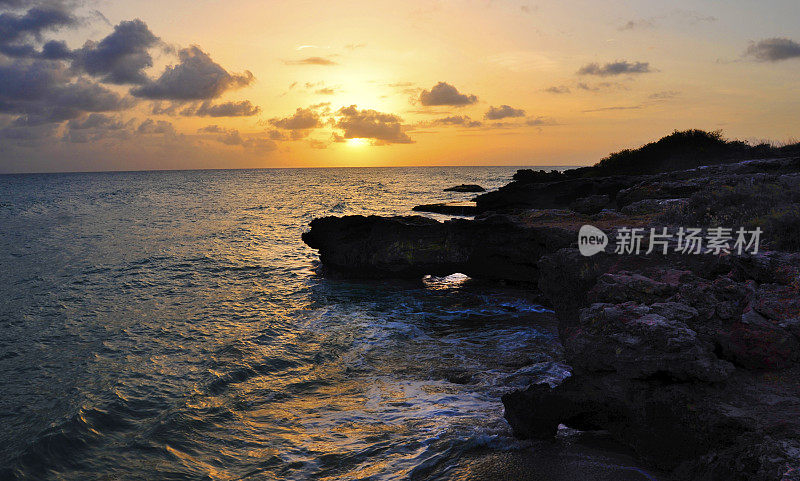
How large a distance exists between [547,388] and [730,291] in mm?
3559

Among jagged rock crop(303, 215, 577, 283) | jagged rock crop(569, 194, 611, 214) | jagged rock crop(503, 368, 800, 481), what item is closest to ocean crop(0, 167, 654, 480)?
jagged rock crop(503, 368, 800, 481)

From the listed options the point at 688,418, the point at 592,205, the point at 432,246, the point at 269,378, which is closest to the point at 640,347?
the point at 688,418

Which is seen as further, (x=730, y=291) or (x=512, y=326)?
(x=512, y=326)

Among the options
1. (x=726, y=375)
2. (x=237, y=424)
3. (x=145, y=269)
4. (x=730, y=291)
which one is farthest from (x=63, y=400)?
(x=145, y=269)

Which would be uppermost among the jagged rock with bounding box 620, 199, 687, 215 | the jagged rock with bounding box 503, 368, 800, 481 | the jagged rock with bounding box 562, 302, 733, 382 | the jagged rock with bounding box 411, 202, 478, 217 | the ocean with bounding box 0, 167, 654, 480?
the jagged rock with bounding box 620, 199, 687, 215

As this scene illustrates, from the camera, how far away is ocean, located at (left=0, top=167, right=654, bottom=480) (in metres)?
7.12

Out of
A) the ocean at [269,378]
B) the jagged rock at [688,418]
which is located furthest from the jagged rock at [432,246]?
the jagged rock at [688,418]

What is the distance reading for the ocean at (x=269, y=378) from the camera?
23.4ft

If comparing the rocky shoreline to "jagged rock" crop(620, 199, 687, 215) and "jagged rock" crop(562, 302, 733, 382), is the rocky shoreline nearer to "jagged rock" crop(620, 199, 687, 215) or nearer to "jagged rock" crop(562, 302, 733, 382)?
"jagged rock" crop(562, 302, 733, 382)

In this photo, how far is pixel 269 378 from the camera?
35.2 feet

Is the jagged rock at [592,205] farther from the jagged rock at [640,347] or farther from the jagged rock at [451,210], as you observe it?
the jagged rock at [451,210]

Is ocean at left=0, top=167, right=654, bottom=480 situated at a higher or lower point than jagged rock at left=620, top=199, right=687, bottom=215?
lower

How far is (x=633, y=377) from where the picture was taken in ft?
21.3

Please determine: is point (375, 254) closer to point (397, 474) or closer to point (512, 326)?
point (512, 326)
